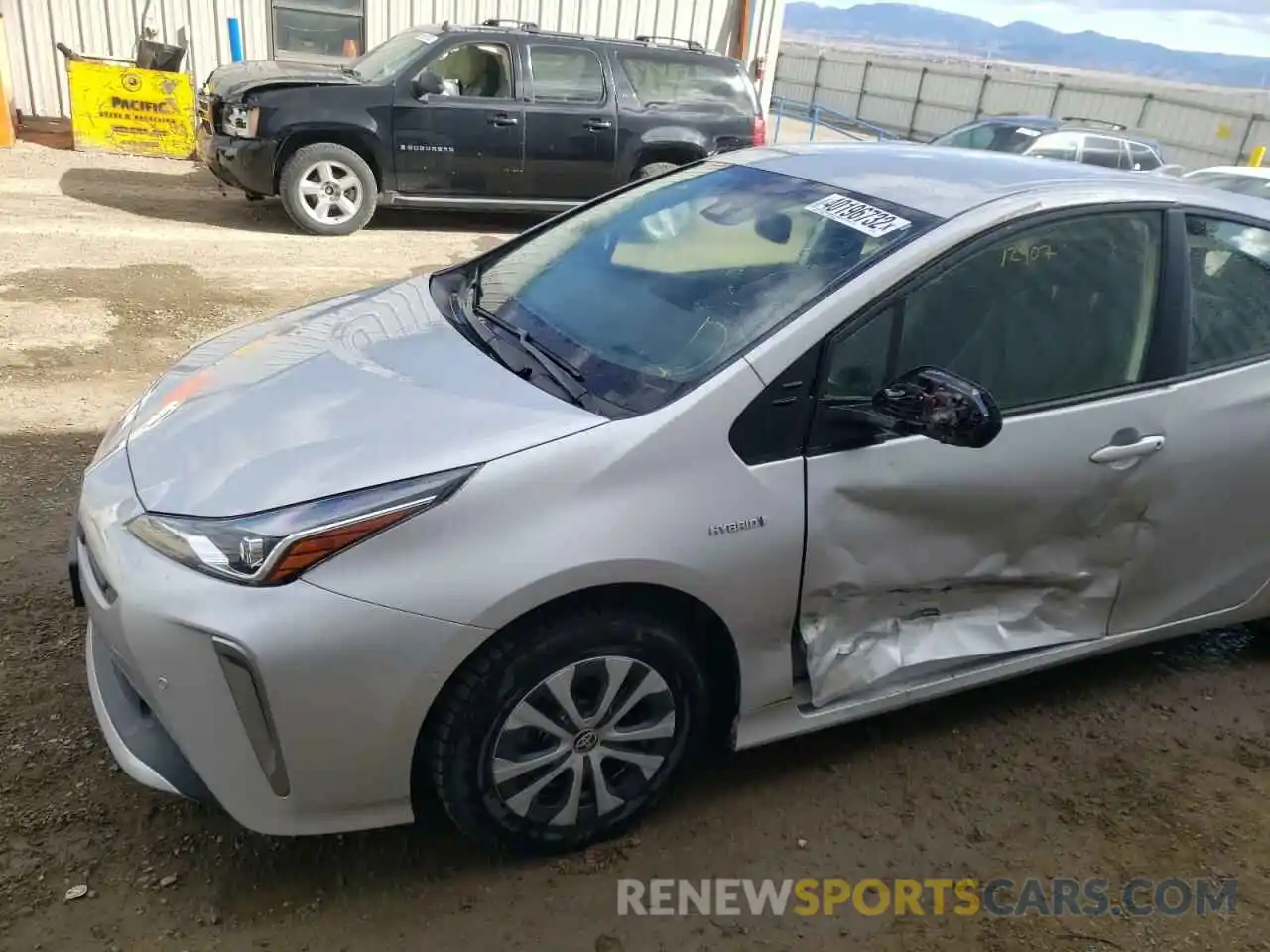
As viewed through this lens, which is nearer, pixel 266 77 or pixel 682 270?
pixel 682 270

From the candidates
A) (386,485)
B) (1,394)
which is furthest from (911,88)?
(386,485)

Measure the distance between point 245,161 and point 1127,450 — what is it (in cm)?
761

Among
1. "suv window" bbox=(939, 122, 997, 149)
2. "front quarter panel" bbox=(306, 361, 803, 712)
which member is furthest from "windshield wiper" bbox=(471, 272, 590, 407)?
"suv window" bbox=(939, 122, 997, 149)

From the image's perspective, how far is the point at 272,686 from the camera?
6.49 feet

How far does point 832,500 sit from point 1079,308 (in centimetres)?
99

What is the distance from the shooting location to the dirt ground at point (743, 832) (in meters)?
2.27

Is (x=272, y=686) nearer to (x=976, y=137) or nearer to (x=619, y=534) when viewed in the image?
(x=619, y=534)

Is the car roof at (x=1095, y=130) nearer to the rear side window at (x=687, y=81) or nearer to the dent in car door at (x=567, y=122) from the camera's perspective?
the rear side window at (x=687, y=81)

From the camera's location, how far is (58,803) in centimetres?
248

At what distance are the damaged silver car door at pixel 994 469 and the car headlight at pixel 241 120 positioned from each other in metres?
7.21

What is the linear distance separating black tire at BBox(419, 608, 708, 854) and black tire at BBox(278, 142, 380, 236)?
7.29 metres

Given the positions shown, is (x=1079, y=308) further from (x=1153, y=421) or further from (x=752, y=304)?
(x=752, y=304)

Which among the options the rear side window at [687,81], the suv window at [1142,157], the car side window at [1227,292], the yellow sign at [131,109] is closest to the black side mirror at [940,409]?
the car side window at [1227,292]

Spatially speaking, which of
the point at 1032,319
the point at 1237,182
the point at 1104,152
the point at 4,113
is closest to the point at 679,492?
the point at 1032,319
